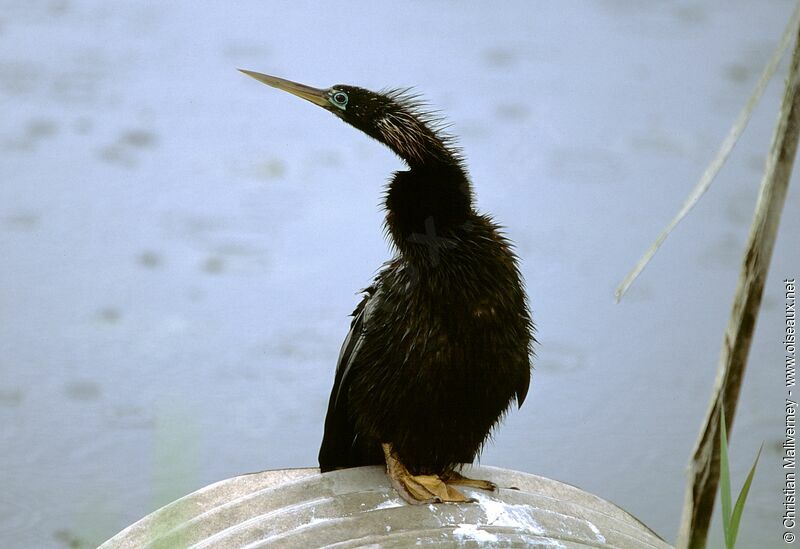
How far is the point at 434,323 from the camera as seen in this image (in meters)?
1.78

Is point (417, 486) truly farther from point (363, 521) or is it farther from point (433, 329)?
point (433, 329)

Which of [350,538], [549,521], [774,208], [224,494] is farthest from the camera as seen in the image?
[224,494]

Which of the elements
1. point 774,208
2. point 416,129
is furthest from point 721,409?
point 416,129

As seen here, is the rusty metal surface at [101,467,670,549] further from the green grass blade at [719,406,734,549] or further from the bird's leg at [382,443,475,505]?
the green grass blade at [719,406,734,549]

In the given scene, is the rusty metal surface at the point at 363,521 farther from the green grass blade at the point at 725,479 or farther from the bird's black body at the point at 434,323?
the green grass blade at the point at 725,479

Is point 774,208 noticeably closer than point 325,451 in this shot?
Yes

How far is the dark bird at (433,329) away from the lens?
1785 mm

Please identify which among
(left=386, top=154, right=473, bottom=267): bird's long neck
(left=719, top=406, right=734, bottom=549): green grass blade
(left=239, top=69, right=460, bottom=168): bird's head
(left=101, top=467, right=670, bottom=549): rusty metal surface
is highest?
(left=239, top=69, right=460, bottom=168): bird's head

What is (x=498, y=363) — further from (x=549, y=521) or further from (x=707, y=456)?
(x=707, y=456)

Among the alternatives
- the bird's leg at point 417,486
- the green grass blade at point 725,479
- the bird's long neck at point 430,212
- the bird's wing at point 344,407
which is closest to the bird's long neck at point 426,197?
the bird's long neck at point 430,212

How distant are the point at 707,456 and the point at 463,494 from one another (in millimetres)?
583

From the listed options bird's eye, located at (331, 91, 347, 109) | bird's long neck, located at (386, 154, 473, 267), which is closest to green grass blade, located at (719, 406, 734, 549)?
bird's long neck, located at (386, 154, 473, 267)

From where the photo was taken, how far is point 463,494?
1.82 m

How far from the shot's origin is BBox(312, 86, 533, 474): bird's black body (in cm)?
178
